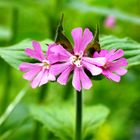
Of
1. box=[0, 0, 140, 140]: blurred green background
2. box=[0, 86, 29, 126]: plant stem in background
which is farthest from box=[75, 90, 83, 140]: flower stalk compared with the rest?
box=[0, 0, 140, 140]: blurred green background

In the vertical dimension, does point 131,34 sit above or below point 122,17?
above

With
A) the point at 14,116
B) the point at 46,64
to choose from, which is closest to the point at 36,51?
the point at 46,64

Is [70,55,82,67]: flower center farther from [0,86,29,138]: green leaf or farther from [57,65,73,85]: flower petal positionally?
[0,86,29,138]: green leaf

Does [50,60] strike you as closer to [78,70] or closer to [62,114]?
[78,70]

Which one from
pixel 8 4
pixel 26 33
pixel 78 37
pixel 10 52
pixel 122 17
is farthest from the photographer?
pixel 26 33

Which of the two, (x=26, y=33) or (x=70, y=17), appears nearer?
(x=70, y=17)

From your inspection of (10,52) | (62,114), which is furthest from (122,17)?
(10,52)

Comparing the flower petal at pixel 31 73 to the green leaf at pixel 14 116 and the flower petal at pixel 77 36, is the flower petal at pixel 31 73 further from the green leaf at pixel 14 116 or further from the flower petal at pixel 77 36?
the green leaf at pixel 14 116
